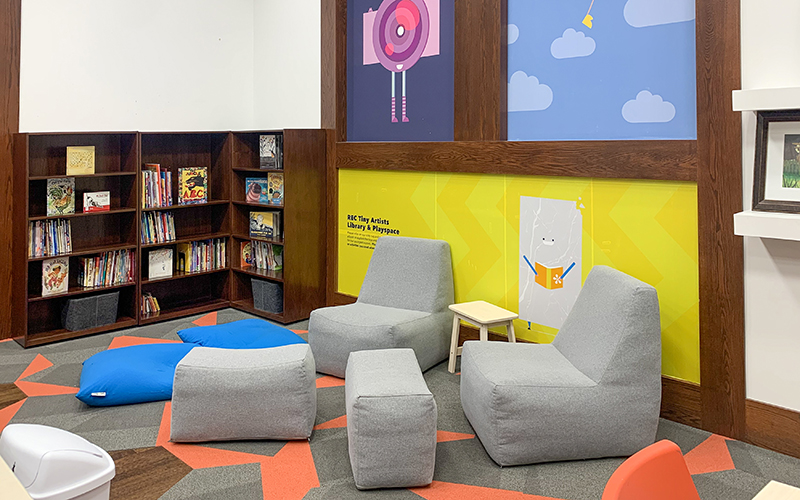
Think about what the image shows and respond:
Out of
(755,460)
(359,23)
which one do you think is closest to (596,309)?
(755,460)

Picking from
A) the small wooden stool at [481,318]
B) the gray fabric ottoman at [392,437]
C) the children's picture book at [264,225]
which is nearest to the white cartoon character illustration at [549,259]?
the small wooden stool at [481,318]

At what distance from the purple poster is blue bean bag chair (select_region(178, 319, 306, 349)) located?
182cm

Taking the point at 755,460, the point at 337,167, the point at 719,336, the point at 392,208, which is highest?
the point at 337,167

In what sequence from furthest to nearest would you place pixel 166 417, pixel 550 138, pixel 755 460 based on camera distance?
pixel 550 138 → pixel 166 417 → pixel 755 460

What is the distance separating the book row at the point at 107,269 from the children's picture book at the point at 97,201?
0.38 metres

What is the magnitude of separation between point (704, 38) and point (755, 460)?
214 centimetres

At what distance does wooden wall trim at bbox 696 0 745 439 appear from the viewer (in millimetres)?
3191

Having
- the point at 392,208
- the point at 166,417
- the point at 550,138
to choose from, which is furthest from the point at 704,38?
the point at 166,417

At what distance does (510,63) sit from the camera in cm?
429

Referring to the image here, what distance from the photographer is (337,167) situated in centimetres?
550

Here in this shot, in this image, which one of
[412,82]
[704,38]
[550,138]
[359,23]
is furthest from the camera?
[359,23]

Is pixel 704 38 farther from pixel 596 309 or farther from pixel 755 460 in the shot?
pixel 755 460

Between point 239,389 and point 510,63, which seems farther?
→ point 510,63

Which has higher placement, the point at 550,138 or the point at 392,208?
the point at 550,138
